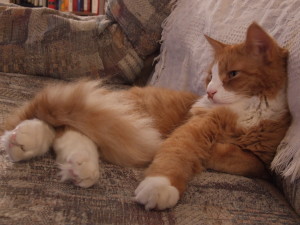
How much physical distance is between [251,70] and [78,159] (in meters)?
0.61

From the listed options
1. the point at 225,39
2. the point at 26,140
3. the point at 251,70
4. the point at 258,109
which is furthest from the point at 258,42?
the point at 26,140

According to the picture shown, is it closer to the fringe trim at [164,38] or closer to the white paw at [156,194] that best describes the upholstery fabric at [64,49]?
the fringe trim at [164,38]

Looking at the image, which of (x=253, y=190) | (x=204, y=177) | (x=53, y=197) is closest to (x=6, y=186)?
(x=53, y=197)

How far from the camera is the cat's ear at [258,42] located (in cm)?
104

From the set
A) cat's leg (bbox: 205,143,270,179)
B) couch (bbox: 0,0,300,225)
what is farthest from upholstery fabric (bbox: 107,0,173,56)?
cat's leg (bbox: 205,143,270,179)

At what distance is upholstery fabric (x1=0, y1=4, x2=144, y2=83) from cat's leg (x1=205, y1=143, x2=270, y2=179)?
3.59ft

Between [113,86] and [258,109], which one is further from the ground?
[258,109]

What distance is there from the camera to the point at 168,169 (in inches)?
35.3

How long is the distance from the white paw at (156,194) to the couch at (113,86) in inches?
0.7

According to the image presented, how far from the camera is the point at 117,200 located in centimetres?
77

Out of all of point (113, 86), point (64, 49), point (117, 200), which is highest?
point (117, 200)

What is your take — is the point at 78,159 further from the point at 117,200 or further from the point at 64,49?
the point at 64,49

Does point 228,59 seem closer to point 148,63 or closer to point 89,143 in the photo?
point 89,143

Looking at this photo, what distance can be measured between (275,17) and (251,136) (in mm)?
438
